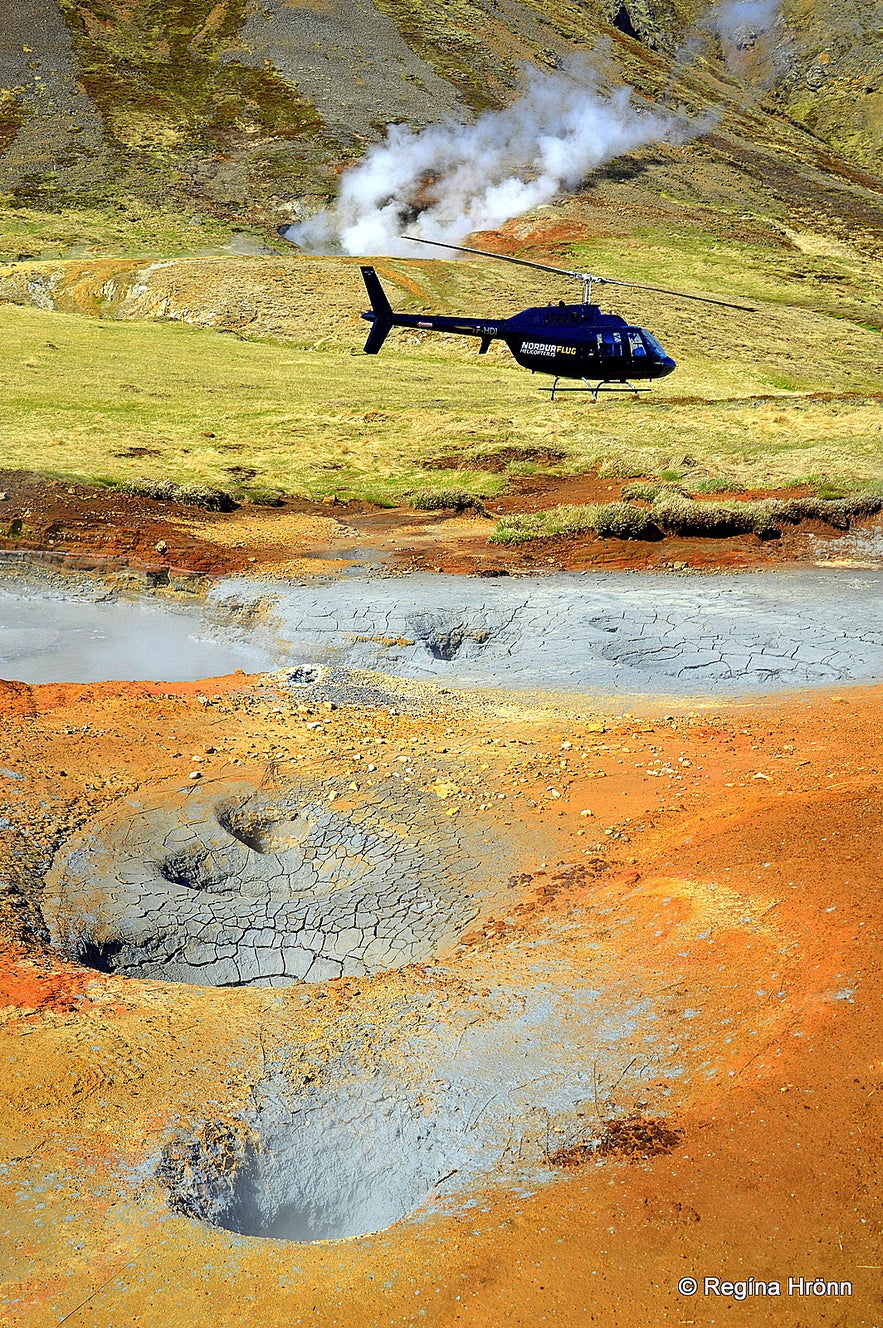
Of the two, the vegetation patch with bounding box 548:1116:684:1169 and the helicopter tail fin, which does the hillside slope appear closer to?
the helicopter tail fin

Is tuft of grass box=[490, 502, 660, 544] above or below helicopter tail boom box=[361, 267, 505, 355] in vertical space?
below

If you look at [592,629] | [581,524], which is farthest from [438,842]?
[581,524]

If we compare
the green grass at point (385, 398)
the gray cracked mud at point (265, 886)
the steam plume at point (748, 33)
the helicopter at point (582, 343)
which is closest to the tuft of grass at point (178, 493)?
the green grass at point (385, 398)

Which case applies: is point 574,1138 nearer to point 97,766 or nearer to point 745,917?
point 745,917

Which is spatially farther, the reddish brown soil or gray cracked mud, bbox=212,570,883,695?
the reddish brown soil

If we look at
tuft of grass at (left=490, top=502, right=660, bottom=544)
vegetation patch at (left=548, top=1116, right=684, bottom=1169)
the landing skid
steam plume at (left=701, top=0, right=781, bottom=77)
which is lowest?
tuft of grass at (left=490, top=502, right=660, bottom=544)

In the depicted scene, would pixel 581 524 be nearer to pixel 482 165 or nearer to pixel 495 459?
pixel 495 459

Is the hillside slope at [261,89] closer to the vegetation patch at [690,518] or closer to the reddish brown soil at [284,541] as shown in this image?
the reddish brown soil at [284,541]

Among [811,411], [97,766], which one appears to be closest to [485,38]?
[811,411]

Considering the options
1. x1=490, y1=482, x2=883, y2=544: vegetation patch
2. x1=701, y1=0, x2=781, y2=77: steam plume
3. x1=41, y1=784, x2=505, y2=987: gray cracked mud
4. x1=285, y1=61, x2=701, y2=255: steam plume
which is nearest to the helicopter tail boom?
x1=490, y1=482, x2=883, y2=544: vegetation patch
